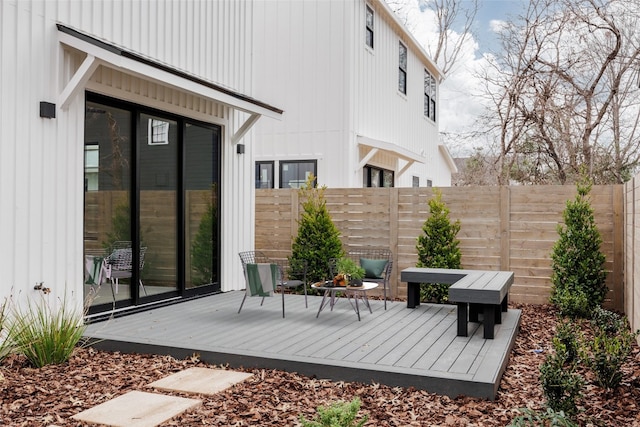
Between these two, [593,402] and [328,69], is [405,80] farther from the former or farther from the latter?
[593,402]

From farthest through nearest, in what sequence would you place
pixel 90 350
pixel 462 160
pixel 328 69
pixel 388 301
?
pixel 462 160
pixel 328 69
pixel 388 301
pixel 90 350

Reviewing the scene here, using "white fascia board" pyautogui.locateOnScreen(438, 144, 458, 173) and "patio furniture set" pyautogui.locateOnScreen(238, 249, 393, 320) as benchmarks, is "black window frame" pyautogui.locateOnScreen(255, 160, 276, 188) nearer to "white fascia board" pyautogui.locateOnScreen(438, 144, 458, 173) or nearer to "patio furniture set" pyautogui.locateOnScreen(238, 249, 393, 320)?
"patio furniture set" pyautogui.locateOnScreen(238, 249, 393, 320)

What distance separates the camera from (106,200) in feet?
21.1

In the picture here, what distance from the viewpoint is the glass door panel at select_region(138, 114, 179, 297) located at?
6.97m

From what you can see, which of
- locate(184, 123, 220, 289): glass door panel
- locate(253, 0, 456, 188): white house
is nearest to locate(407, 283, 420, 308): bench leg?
locate(184, 123, 220, 289): glass door panel

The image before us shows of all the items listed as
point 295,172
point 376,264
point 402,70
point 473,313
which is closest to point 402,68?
point 402,70

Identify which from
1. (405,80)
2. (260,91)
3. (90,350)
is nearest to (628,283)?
(90,350)

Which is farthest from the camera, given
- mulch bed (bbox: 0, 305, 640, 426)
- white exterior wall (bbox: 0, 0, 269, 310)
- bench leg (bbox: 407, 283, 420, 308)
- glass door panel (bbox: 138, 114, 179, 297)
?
bench leg (bbox: 407, 283, 420, 308)

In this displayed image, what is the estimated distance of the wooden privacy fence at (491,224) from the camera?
7855 mm

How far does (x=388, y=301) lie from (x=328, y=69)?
5145mm

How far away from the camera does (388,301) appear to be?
27.2 ft

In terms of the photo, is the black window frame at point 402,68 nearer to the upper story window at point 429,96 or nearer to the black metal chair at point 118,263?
the upper story window at point 429,96

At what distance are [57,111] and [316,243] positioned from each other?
14.5ft

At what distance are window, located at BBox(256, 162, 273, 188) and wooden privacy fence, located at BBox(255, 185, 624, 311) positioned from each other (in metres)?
2.14
